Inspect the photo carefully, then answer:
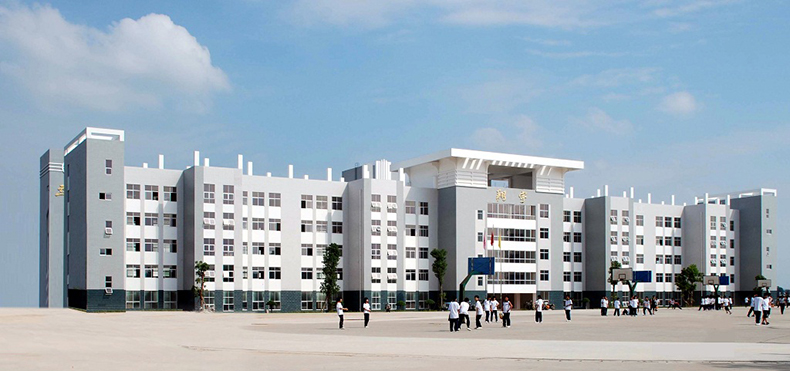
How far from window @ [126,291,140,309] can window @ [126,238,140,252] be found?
3.77 m

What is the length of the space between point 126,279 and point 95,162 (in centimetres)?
1063

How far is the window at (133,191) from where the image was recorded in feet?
254

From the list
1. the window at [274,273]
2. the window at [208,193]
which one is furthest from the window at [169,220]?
the window at [274,273]

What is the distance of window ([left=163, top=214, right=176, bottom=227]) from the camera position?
79.8 m

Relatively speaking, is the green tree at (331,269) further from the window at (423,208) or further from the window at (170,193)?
the window at (170,193)

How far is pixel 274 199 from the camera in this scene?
84750 millimetres

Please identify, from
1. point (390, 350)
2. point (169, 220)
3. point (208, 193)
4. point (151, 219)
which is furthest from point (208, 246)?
point (390, 350)

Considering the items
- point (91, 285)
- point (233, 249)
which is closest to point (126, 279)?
point (91, 285)

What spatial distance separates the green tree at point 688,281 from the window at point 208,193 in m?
61.1

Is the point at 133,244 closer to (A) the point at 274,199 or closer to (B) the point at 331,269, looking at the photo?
(A) the point at 274,199

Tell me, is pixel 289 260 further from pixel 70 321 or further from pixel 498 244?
pixel 70 321

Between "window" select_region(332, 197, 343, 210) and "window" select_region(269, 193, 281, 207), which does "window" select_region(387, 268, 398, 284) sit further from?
"window" select_region(269, 193, 281, 207)

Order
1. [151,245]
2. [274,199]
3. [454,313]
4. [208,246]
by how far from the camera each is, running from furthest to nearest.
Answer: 1. [274,199]
2. [208,246]
3. [151,245]
4. [454,313]

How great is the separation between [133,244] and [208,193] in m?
7.88
